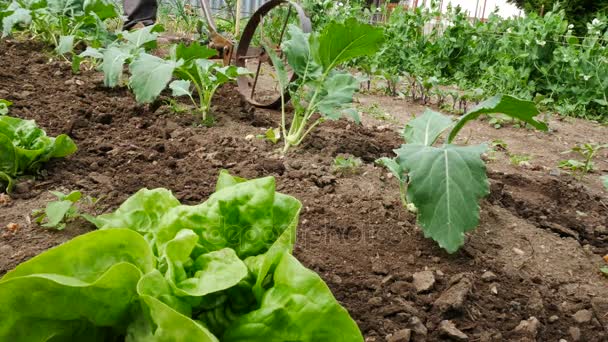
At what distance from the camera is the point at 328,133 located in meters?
3.54

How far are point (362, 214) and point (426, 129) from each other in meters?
0.45

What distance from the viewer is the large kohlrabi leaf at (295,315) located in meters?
1.12

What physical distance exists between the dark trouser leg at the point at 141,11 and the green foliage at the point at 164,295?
6.31 metres

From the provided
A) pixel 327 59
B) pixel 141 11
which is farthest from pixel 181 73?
pixel 141 11

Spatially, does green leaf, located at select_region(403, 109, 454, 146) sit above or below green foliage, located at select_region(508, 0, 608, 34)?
below

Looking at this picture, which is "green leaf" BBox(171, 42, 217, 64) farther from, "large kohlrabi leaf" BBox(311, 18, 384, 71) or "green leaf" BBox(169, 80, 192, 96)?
"large kohlrabi leaf" BBox(311, 18, 384, 71)

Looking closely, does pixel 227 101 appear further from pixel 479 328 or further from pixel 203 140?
pixel 479 328

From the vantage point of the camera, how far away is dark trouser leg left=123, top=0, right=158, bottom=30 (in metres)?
7.07

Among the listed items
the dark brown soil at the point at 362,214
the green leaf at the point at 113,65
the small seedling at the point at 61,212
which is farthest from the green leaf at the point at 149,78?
the small seedling at the point at 61,212

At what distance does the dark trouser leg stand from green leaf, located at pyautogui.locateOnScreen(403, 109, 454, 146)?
5.42 metres

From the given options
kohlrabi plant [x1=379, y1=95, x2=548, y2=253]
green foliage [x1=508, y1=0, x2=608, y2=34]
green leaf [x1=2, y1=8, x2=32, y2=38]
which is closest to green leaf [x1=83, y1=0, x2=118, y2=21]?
green leaf [x1=2, y1=8, x2=32, y2=38]

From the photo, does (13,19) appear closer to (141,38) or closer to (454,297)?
(141,38)

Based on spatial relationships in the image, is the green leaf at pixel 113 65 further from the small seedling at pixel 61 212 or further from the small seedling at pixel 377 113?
the small seedling at pixel 377 113

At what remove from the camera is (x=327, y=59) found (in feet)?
9.87
